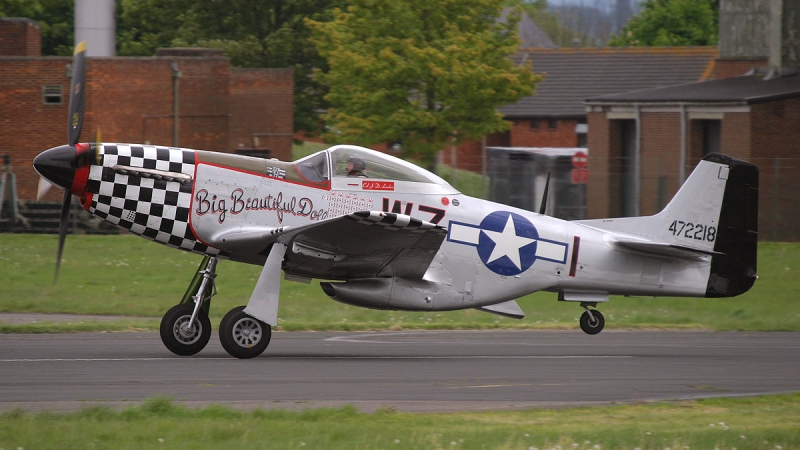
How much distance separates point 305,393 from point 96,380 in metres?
2.13

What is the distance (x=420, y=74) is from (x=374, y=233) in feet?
68.4

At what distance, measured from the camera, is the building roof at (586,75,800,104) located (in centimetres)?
3064

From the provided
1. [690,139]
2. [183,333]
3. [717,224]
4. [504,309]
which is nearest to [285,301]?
[504,309]

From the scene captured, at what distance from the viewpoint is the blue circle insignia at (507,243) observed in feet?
41.6

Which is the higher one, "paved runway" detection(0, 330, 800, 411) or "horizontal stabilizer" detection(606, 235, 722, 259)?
"horizontal stabilizer" detection(606, 235, 722, 259)

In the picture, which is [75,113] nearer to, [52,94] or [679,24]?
[52,94]

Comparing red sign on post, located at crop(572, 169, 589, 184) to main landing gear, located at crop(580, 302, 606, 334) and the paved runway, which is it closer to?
the paved runway

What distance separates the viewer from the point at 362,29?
32.9m

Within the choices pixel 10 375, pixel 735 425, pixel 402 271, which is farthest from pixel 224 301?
pixel 735 425

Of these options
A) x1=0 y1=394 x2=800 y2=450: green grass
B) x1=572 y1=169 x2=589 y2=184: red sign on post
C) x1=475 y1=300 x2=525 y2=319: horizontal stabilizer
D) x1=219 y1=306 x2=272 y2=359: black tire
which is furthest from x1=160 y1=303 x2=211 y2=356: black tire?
x1=572 y1=169 x2=589 y2=184: red sign on post

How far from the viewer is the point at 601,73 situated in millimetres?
50938

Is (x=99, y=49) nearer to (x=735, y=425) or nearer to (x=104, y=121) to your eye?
(x=104, y=121)

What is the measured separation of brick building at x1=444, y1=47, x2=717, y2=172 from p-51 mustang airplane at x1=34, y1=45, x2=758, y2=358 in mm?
35683

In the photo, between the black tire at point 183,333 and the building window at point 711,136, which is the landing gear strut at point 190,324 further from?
the building window at point 711,136
